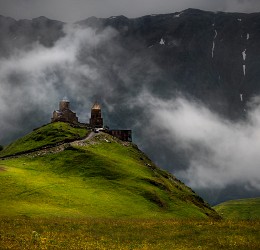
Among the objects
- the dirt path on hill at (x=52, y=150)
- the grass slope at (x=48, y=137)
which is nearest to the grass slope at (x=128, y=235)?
the dirt path on hill at (x=52, y=150)

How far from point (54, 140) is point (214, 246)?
115902 millimetres

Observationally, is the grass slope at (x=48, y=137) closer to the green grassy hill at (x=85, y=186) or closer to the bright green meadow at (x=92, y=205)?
the bright green meadow at (x=92, y=205)

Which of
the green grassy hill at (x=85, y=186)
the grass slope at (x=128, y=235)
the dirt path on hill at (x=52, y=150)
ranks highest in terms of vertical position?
the dirt path on hill at (x=52, y=150)

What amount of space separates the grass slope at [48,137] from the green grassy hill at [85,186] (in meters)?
1.16

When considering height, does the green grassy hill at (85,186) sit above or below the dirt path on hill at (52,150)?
Answer: below

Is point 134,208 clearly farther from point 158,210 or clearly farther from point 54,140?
point 54,140

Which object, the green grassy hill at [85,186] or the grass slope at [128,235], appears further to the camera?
the green grassy hill at [85,186]

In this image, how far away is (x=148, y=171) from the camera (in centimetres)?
12862

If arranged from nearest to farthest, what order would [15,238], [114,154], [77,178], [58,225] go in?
[15,238]
[58,225]
[77,178]
[114,154]

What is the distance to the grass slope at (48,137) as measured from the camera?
147 m

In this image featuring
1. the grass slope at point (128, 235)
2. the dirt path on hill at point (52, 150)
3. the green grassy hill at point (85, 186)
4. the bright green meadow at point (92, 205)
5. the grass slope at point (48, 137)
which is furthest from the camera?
the grass slope at point (48, 137)

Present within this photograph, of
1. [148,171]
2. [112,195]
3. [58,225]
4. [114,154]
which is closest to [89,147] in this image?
[114,154]

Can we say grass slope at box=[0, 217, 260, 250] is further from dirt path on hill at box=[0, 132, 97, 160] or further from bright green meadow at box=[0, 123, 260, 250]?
dirt path on hill at box=[0, 132, 97, 160]

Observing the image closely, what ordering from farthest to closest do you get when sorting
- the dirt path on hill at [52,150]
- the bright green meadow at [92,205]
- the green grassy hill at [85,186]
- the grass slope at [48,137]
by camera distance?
the grass slope at [48,137], the dirt path on hill at [52,150], the green grassy hill at [85,186], the bright green meadow at [92,205]
